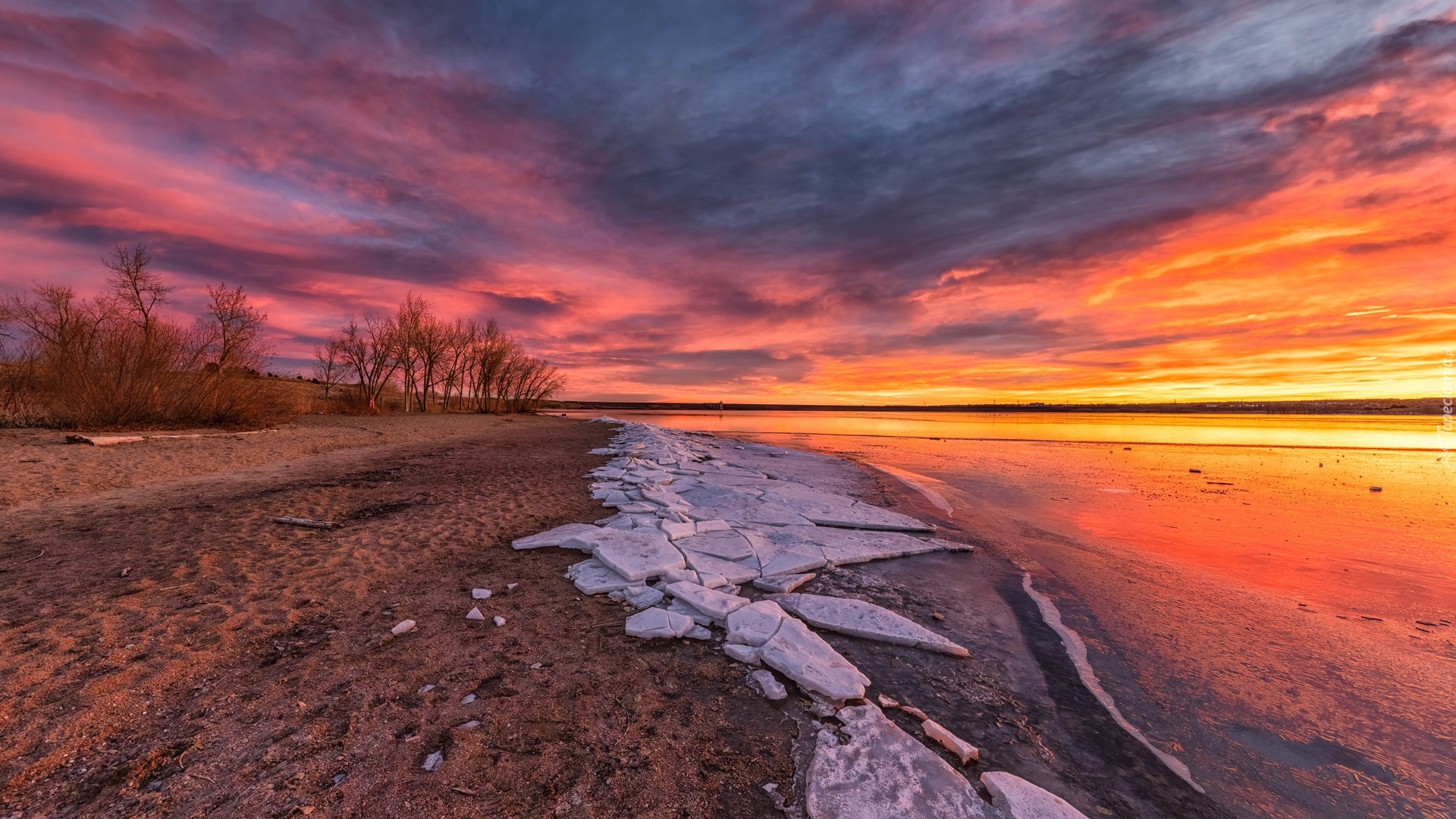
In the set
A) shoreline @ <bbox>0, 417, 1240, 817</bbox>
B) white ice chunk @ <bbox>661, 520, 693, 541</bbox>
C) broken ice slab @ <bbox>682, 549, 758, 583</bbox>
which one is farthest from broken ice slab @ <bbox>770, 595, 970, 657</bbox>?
white ice chunk @ <bbox>661, 520, 693, 541</bbox>

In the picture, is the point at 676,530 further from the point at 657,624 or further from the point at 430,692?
the point at 430,692

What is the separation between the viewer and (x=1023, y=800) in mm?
1906

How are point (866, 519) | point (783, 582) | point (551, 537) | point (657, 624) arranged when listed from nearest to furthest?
1. point (657, 624)
2. point (783, 582)
3. point (551, 537)
4. point (866, 519)

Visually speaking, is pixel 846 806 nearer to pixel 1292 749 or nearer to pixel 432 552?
pixel 1292 749

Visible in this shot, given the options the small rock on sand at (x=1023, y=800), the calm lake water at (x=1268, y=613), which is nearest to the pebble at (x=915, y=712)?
the small rock on sand at (x=1023, y=800)

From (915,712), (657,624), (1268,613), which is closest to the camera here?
(915,712)

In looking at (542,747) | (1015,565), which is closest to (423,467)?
(542,747)

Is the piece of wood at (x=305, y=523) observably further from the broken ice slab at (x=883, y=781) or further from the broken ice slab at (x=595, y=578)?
the broken ice slab at (x=883, y=781)

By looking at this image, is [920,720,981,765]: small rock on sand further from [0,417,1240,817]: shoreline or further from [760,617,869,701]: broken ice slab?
[760,617,869,701]: broken ice slab

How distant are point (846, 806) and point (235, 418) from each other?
20.0m

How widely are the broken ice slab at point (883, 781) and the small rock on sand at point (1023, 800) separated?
0.25 feet

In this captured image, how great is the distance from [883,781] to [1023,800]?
0.52 m

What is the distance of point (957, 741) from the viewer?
223 centimetres

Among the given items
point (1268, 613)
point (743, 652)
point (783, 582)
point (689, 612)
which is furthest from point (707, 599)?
point (1268, 613)
